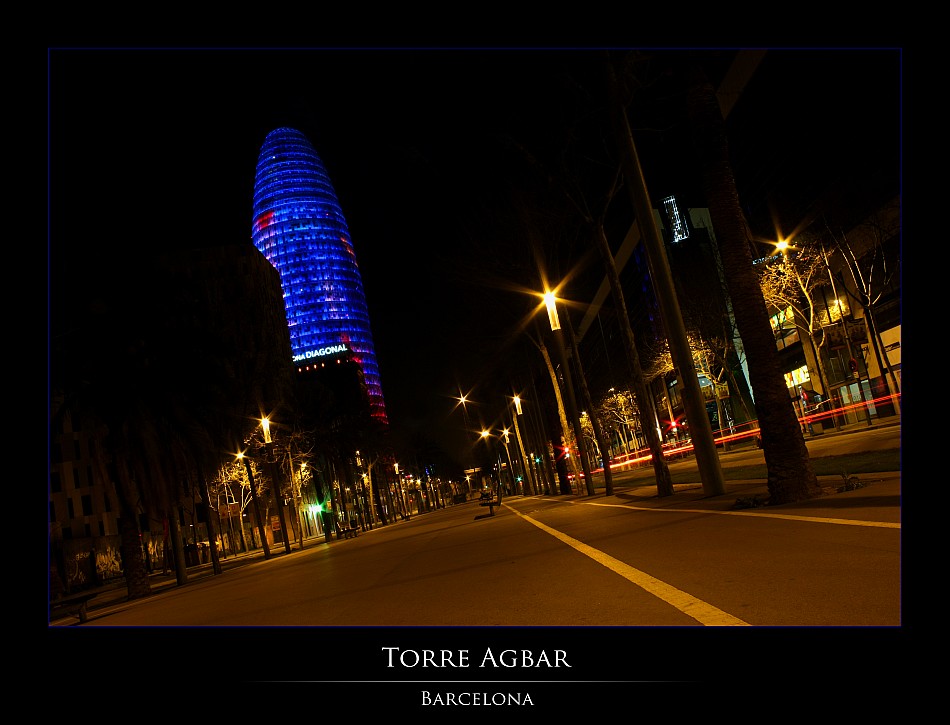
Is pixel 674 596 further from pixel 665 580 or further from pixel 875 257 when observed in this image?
pixel 875 257

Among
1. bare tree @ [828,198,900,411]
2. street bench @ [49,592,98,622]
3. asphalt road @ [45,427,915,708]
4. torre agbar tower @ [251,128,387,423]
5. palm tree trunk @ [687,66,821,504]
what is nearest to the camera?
asphalt road @ [45,427,915,708]

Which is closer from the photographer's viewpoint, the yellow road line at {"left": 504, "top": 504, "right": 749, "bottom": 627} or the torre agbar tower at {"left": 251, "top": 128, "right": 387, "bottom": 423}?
the yellow road line at {"left": 504, "top": 504, "right": 749, "bottom": 627}

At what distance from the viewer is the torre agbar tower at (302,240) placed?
599 ft

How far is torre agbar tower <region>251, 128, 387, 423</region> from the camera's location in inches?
7190

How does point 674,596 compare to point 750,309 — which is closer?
point 674,596

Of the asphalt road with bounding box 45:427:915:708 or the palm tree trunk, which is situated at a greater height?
the palm tree trunk

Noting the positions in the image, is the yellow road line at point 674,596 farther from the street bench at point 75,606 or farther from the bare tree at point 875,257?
the bare tree at point 875,257

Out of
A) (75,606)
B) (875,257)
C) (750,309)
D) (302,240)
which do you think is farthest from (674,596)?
(302,240)

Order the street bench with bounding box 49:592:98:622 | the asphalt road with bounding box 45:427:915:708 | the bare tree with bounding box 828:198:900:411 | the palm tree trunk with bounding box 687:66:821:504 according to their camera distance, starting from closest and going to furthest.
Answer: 1. the asphalt road with bounding box 45:427:915:708
2. the palm tree trunk with bounding box 687:66:821:504
3. the street bench with bounding box 49:592:98:622
4. the bare tree with bounding box 828:198:900:411

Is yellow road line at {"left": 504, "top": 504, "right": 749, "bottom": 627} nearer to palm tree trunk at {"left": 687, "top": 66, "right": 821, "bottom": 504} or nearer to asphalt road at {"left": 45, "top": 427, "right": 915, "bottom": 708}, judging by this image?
asphalt road at {"left": 45, "top": 427, "right": 915, "bottom": 708}

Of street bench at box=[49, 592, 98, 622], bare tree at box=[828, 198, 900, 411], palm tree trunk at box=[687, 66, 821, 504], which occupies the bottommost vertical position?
street bench at box=[49, 592, 98, 622]

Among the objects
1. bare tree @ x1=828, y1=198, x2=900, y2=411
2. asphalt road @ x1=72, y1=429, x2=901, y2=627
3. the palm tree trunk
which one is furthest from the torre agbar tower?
asphalt road @ x1=72, y1=429, x2=901, y2=627

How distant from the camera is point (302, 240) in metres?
184

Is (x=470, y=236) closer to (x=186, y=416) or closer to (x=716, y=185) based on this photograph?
(x=186, y=416)
